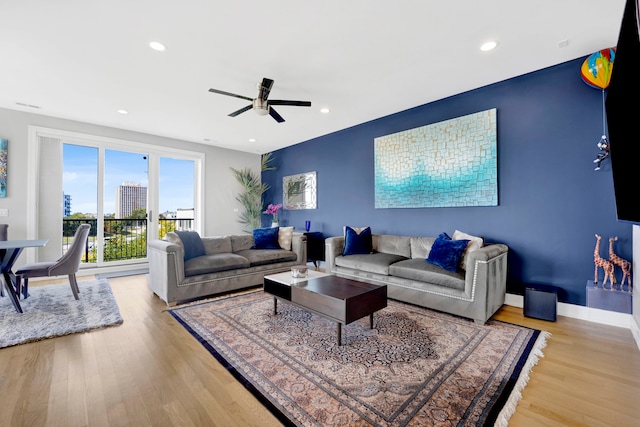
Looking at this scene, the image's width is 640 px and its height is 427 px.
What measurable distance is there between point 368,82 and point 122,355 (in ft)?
12.0

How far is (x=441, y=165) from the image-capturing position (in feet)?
12.5

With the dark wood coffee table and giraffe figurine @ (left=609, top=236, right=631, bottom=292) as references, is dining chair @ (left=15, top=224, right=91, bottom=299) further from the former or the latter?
giraffe figurine @ (left=609, top=236, right=631, bottom=292)

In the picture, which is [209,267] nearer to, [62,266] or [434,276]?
[62,266]

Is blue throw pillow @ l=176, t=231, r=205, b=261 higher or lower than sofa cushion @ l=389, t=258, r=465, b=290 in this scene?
higher

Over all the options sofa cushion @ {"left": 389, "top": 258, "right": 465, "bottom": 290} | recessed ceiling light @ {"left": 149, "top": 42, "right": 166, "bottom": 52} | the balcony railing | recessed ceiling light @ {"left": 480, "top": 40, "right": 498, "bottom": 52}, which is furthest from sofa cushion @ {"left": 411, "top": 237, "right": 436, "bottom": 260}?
the balcony railing

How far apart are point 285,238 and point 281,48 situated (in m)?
2.86

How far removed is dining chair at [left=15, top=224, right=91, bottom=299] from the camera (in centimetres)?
312

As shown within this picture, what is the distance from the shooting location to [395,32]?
2449mm

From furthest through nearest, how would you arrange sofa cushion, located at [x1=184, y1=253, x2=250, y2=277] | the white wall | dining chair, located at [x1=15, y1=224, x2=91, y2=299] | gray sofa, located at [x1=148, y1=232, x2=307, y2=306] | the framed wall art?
the framed wall art < the white wall < sofa cushion, located at [x1=184, y1=253, x2=250, y2=277] < gray sofa, located at [x1=148, y1=232, x2=307, y2=306] < dining chair, located at [x1=15, y1=224, x2=91, y2=299]

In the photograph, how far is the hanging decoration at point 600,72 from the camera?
2.48 metres

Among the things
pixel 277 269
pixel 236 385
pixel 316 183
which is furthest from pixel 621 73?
pixel 316 183

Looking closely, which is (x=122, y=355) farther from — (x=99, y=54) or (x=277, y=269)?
(x=99, y=54)

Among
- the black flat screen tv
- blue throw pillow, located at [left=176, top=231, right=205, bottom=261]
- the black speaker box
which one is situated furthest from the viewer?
blue throw pillow, located at [left=176, top=231, right=205, bottom=261]

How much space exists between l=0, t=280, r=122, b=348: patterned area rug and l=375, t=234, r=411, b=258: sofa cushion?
11.1 feet
